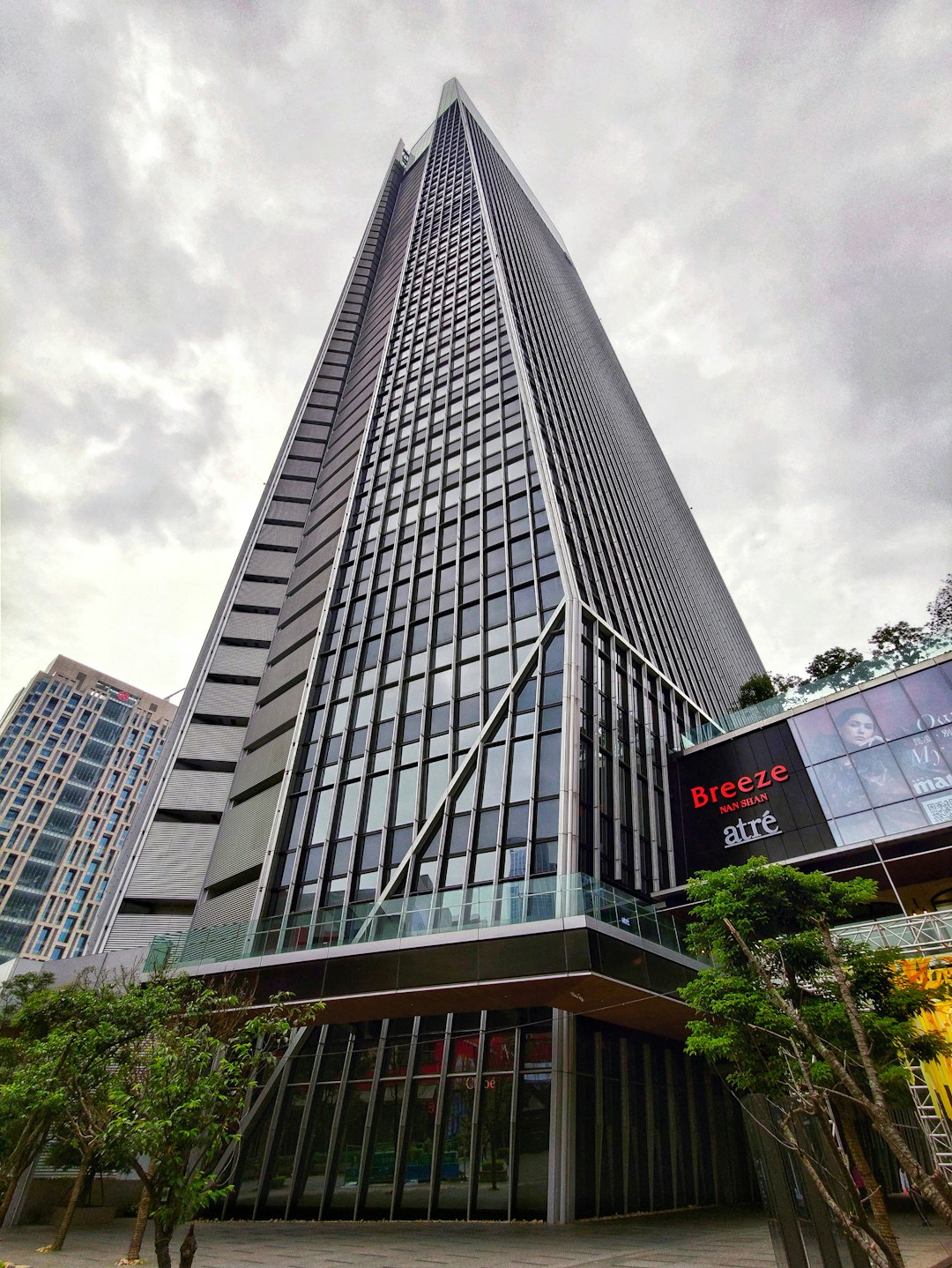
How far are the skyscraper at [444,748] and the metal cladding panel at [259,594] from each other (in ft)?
0.74

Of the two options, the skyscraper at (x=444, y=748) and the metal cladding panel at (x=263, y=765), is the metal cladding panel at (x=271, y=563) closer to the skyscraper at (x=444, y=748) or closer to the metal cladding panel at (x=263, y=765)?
the skyscraper at (x=444, y=748)

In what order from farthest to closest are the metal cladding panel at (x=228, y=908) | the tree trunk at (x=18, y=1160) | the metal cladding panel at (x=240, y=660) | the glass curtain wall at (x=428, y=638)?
the metal cladding panel at (x=240, y=660), the metal cladding panel at (x=228, y=908), the glass curtain wall at (x=428, y=638), the tree trunk at (x=18, y=1160)

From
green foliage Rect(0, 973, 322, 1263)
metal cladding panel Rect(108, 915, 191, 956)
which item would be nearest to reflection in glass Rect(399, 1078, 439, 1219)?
green foliage Rect(0, 973, 322, 1263)

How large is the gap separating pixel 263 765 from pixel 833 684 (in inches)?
1102

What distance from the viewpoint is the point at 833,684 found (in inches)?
1061

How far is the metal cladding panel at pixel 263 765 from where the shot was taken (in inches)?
1363

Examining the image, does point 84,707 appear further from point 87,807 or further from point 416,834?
point 416,834

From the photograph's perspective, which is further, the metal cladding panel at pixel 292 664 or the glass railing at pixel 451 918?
the metal cladding panel at pixel 292 664

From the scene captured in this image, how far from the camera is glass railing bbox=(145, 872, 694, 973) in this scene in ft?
55.9

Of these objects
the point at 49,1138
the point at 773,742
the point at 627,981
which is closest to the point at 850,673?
the point at 773,742

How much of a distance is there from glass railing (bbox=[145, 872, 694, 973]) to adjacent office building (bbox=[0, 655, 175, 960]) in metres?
67.8

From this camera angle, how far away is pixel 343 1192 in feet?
65.6

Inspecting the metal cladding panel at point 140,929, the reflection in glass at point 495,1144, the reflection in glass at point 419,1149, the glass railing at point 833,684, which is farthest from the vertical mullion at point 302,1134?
the glass railing at point 833,684

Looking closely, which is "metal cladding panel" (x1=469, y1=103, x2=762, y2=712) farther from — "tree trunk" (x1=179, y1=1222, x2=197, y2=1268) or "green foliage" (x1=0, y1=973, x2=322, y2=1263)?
"tree trunk" (x1=179, y1=1222, x2=197, y2=1268)
